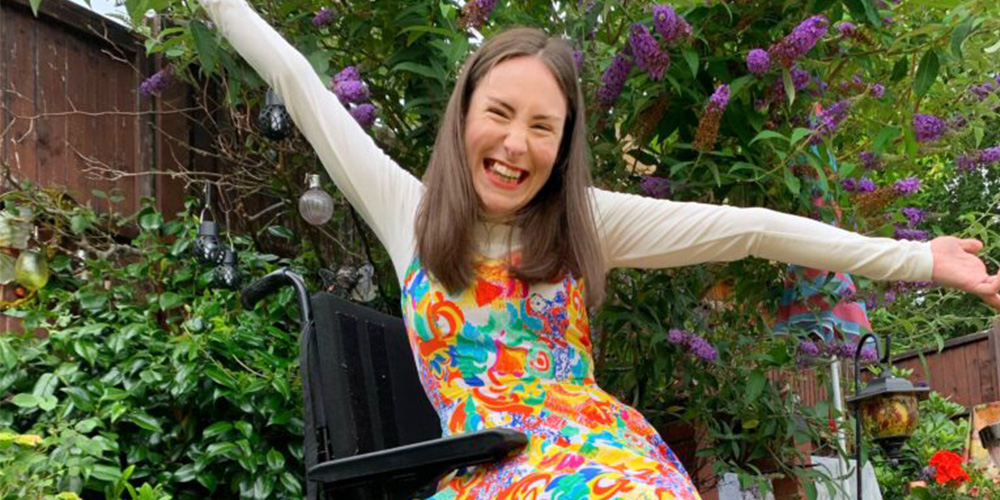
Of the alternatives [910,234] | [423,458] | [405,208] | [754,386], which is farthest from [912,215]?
[423,458]

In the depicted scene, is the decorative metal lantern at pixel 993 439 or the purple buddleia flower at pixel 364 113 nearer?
the purple buddleia flower at pixel 364 113

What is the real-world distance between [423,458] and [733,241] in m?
0.56

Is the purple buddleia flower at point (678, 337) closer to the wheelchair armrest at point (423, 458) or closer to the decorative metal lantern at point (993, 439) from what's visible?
the wheelchair armrest at point (423, 458)

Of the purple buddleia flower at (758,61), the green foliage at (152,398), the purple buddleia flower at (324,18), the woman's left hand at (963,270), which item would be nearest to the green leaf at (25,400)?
the green foliage at (152,398)

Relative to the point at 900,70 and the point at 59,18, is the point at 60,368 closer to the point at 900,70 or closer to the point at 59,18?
the point at 59,18

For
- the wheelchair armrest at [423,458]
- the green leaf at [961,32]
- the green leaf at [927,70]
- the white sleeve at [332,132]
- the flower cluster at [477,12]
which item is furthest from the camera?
the green leaf at [927,70]

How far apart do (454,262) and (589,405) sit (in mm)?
273

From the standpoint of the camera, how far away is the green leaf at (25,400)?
7.06 feet

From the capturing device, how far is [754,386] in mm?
2301

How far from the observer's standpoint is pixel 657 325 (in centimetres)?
227

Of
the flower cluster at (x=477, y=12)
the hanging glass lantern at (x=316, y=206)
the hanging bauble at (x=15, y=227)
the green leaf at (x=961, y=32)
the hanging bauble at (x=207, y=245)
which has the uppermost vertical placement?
the flower cluster at (x=477, y=12)

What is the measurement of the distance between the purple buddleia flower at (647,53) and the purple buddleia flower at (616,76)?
0.06 m

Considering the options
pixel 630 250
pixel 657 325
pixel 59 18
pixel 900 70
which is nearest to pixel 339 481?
pixel 630 250

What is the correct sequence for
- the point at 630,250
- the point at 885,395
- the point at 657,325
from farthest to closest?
the point at 885,395 → the point at 657,325 → the point at 630,250
